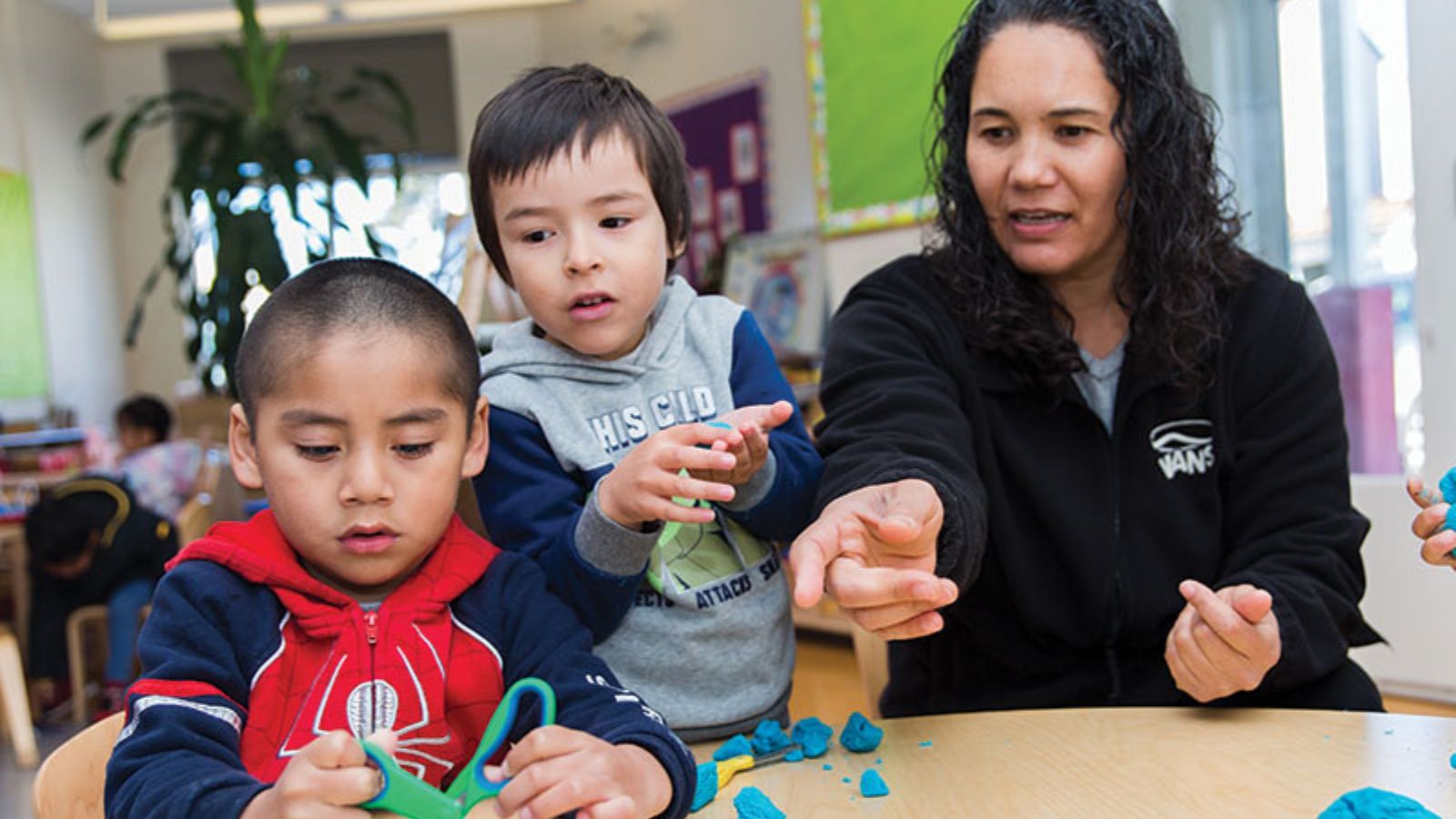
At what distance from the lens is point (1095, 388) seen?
146cm

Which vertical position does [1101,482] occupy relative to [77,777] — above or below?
above

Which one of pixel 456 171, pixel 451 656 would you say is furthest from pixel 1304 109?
pixel 456 171

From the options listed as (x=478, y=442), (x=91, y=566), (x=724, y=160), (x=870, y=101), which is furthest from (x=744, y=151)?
(x=478, y=442)

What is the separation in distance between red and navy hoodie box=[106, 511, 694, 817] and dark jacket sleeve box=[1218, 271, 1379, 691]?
A: 24.8 inches

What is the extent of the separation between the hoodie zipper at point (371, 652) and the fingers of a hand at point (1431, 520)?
0.85 m

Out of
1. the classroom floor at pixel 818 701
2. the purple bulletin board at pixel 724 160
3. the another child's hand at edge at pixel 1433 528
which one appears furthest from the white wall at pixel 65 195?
the another child's hand at edge at pixel 1433 528

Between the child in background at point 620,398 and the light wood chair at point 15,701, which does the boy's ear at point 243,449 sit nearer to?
the child in background at point 620,398

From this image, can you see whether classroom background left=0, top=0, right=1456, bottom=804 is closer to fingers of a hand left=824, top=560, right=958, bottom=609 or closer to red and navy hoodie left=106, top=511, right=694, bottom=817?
red and navy hoodie left=106, top=511, right=694, bottom=817

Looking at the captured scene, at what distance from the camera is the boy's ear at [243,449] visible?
42.3 inches

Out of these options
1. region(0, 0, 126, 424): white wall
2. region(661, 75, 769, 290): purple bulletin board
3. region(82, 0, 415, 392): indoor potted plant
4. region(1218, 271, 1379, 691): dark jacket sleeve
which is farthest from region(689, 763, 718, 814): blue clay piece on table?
region(0, 0, 126, 424): white wall

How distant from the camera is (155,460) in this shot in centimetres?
538

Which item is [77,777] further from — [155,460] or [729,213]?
[729,213]

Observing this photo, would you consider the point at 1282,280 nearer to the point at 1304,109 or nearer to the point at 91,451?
the point at 1304,109

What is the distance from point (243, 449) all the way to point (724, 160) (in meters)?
5.37
